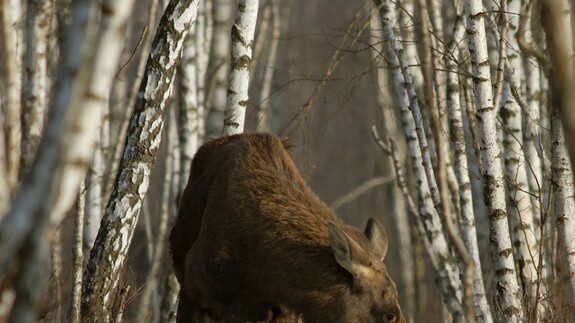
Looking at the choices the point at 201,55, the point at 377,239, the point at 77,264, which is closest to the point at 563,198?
the point at 377,239

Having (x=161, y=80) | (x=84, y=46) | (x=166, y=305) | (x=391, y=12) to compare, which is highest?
(x=391, y=12)

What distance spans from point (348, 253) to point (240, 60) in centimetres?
270

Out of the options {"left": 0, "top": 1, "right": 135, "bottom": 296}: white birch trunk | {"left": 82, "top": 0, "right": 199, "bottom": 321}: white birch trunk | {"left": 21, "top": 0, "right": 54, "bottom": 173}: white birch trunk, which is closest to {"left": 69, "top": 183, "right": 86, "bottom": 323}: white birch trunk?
{"left": 82, "top": 0, "right": 199, "bottom": 321}: white birch trunk

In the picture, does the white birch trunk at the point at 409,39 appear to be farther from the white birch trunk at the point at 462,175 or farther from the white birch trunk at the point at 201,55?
the white birch trunk at the point at 201,55

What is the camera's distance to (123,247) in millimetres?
7230

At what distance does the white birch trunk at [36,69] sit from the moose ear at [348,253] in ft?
6.43

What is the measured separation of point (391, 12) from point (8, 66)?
5568mm

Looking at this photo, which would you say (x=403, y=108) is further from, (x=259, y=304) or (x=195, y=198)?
(x=259, y=304)

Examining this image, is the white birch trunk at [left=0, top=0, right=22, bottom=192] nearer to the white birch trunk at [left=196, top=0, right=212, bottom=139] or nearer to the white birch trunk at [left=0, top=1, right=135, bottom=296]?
the white birch trunk at [left=0, top=1, right=135, bottom=296]

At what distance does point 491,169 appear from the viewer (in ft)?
21.1

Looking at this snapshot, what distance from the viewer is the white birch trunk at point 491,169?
637cm

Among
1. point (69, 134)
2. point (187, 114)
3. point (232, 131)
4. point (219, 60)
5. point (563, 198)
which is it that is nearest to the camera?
point (69, 134)

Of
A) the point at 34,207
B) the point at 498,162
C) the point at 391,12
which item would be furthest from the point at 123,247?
the point at 34,207

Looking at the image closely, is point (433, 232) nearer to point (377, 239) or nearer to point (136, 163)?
point (377, 239)
